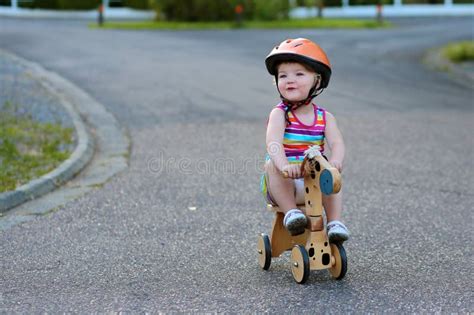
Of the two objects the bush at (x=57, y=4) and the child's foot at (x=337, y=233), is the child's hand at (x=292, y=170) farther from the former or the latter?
the bush at (x=57, y=4)

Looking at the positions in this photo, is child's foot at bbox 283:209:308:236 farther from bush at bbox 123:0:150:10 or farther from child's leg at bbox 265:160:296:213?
bush at bbox 123:0:150:10

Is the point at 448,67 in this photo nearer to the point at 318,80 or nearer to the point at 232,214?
the point at 232,214

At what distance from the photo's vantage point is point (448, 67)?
16.7 metres

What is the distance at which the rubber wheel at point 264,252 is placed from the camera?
4719 millimetres

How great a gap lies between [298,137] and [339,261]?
748mm

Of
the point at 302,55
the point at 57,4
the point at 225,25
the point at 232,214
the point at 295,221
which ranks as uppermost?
the point at 302,55

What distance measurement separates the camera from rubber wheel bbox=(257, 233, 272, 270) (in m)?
4.72

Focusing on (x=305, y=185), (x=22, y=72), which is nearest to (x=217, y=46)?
(x=22, y=72)

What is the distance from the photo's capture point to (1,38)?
803 inches

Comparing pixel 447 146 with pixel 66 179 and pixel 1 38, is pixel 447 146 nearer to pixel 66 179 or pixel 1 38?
pixel 66 179

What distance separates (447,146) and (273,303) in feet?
18.0

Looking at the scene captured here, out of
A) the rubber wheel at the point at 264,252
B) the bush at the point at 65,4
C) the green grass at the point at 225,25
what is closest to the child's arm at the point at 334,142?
the rubber wheel at the point at 264,252

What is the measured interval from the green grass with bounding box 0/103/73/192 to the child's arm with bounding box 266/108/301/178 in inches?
117

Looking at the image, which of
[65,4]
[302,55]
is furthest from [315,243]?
[65,4]
